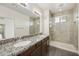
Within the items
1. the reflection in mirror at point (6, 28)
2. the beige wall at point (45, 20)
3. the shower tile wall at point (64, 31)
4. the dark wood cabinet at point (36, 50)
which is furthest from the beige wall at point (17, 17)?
the shower tile wall at point (64, 31)

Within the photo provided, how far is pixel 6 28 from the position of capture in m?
1.26

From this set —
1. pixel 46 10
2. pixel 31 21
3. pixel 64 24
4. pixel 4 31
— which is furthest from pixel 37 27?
pixel 64 24

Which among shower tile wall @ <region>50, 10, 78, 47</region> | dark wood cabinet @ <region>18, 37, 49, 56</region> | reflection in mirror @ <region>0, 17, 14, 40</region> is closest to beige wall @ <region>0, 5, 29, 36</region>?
reflection in mirror @ <region>0, 17, 14, 40</region>

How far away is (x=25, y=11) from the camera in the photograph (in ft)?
5.48

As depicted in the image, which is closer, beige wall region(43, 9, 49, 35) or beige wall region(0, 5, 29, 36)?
beige wall region(0, 5, 29, 36)

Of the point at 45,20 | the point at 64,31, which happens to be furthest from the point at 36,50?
the point at 64,31

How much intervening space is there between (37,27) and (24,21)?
1.75ft

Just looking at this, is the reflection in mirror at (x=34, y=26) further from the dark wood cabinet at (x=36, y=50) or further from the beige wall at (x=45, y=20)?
the dark wood cabinet at (x=36, y=50)

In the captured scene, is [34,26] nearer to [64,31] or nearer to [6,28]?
[6,28]

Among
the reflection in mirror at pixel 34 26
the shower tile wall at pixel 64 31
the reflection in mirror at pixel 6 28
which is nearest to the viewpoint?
the reflection in mirror at pixel 6 28

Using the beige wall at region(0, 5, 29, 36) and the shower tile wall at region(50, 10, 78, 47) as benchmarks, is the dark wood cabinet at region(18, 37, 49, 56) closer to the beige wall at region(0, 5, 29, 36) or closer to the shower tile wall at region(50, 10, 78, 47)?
the beige wall at region(0, 5, 29, 36)

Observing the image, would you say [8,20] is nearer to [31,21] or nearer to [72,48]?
[31,21]

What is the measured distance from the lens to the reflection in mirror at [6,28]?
3.94 ft

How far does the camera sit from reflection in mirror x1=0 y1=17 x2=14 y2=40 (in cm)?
120
